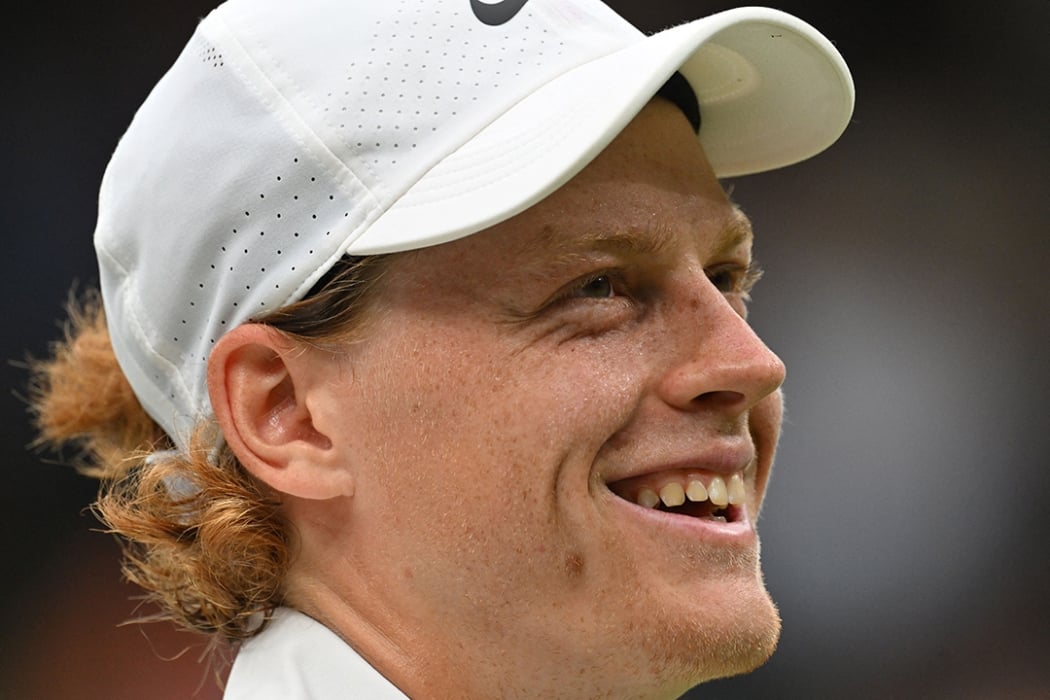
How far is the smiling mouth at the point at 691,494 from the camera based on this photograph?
1130mm

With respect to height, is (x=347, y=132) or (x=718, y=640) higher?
(x=347, y=132)

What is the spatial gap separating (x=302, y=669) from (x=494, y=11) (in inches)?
23.9

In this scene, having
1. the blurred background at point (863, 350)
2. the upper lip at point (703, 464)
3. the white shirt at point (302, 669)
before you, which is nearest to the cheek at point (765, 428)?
the upper lip at point (703, 464)

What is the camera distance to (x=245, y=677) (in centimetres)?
119

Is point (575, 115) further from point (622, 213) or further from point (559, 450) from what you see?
point (559, 450)

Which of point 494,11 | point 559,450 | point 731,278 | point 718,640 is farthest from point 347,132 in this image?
point 718,640

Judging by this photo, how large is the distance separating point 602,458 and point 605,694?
199 millimetres

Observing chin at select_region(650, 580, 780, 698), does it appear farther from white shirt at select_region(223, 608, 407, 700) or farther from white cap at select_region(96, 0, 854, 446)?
white cap at select_region(96, 0, 854, 446)

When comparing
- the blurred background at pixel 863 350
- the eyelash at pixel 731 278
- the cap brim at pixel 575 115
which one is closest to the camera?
the cap brim at pixel 575 115

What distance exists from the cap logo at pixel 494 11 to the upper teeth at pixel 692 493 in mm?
434

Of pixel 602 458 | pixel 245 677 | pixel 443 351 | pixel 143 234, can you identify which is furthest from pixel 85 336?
pixel 602 458

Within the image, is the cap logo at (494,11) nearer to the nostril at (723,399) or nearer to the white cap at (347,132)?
the white cap at (347,132)

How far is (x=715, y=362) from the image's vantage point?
112 cm

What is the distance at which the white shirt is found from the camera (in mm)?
1123
